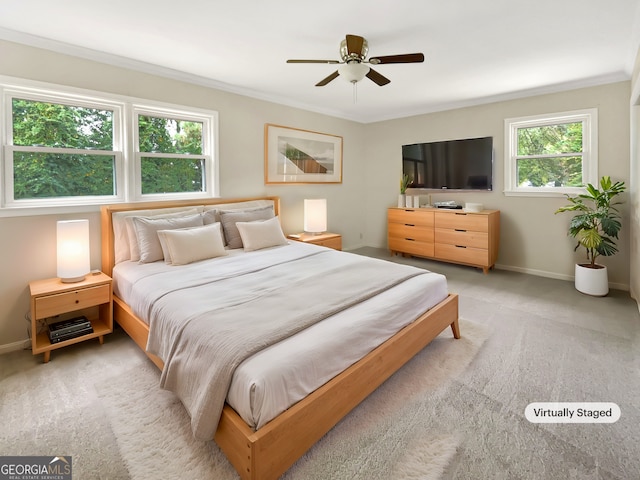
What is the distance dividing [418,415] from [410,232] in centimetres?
389

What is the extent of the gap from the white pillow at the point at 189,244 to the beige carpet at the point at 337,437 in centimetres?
104

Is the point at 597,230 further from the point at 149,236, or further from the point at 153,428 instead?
the point at 149,236

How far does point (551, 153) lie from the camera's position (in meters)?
4.46

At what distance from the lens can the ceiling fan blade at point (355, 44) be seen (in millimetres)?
2439

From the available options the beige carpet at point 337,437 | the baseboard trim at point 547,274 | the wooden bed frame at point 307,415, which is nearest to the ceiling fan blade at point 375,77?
the wooden bed frame at point 307,415

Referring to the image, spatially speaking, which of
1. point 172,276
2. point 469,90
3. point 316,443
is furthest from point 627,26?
point 172,276

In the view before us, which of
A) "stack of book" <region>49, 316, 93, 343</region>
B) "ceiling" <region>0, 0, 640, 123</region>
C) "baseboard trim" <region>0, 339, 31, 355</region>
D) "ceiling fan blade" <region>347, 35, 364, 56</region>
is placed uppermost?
"ceiling" <region>0, 0, 640, 123</region>

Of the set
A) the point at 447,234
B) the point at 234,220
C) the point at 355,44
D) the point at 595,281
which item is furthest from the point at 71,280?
the point at 595,281

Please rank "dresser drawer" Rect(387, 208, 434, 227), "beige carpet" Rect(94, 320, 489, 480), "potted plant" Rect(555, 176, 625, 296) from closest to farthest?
"beige carpet" Rect(94, 320, 489, 480)
"potted plant" Rect(555, 176, 625, 296)
"dresser drawer" Rect(387, 208, 434, 227)

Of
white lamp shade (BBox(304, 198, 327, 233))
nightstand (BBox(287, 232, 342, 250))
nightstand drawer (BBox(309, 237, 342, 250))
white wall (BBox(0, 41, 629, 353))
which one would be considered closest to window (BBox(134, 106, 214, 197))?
white wall (BBox(0, 41, 629, 353))

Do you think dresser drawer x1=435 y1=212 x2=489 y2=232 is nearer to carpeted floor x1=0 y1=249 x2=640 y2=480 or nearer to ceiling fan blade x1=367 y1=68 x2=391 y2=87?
carpeted floor x1=0 y1=249 x2=640 y2=480

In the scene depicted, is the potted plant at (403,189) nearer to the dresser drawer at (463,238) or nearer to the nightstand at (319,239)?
the dresser drawer at (463,238)

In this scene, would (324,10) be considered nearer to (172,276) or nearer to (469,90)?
(172,276)

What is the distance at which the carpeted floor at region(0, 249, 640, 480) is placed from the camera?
5.16 ft
